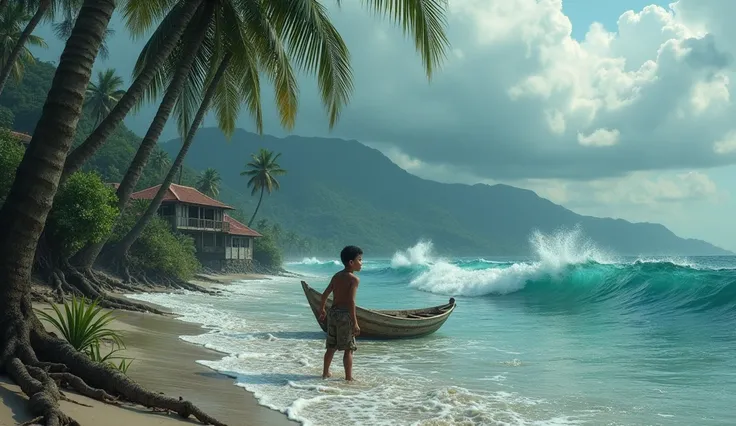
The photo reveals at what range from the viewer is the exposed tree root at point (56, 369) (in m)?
5.41

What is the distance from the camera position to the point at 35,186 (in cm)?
603

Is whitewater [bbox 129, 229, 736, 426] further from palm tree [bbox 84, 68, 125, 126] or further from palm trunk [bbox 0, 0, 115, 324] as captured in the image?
palm tree [bbox 84, 68, 125, 126]

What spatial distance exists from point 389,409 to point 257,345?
5853 mm

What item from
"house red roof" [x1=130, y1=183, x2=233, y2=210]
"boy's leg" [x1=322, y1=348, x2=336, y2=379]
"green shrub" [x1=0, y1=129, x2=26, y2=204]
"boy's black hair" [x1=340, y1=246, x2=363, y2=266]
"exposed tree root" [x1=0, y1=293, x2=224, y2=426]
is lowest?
"boy's leg" [x1=322, y1=348, x2=336, y2=379]

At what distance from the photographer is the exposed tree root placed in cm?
541

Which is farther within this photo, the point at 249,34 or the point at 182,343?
the point at 249,34

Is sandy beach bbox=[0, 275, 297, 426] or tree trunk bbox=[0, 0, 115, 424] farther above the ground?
tree trunk bbox=[0, 0, 115, 424]

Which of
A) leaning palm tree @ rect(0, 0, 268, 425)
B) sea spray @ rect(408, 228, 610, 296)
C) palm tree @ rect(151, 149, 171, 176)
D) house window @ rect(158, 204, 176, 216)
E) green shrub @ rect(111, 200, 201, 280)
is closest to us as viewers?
leaning palm tree @ rect(0, 0, 268, 425)

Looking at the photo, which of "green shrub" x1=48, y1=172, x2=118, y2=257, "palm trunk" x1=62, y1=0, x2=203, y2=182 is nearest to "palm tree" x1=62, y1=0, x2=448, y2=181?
"palm trunk" x1=62, y1=0, x2=203, y2=182

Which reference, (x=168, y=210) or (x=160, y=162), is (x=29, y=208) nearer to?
(x=168, y=210)

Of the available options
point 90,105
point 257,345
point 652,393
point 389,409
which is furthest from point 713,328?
point 90,105

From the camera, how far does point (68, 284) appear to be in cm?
1762

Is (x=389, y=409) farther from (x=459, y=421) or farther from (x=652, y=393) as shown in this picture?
(x=652, y=393)

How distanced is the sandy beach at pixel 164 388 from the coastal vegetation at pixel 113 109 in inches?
6.0
